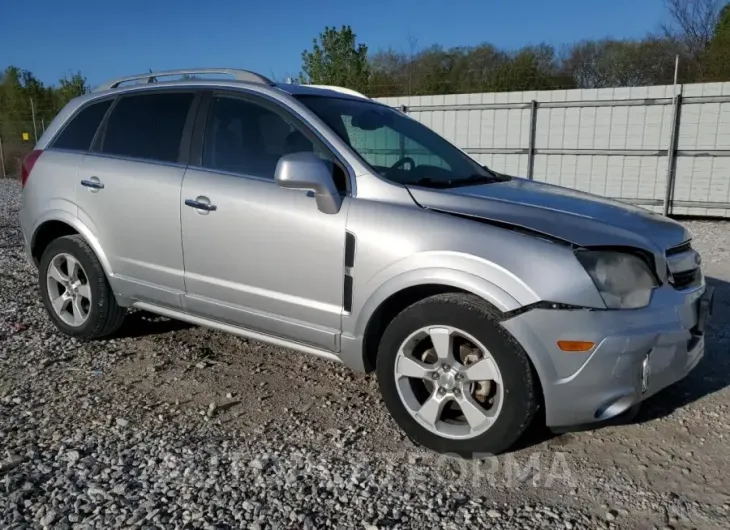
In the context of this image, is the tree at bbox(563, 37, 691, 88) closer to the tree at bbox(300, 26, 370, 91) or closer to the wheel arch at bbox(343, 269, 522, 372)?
the tree at bbox(300, 26, 370, 91)

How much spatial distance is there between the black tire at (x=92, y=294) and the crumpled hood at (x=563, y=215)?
2.35 metres

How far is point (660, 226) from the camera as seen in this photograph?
10.0ft

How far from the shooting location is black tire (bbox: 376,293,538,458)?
2.54 m

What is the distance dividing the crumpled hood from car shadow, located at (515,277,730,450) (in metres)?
0.85

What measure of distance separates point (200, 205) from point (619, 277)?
2266mm

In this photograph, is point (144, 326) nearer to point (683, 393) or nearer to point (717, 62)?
point (683, 393)

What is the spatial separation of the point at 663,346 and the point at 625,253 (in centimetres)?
44

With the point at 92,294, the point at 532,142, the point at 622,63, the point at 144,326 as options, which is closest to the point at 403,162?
the point at 92,294

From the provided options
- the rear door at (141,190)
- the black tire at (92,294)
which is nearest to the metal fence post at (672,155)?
the rear door at (141,190)

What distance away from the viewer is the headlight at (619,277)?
2.51 metres

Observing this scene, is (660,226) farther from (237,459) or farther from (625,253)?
(237,459)

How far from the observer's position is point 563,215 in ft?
9.36

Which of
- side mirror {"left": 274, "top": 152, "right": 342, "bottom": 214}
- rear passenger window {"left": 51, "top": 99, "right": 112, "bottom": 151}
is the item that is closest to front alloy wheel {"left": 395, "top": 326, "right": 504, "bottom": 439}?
side mirror {"left": 274, "top": 152, "right": 342, "bottom": 214}

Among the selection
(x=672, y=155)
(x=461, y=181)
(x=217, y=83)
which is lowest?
(x=672, y=155)
